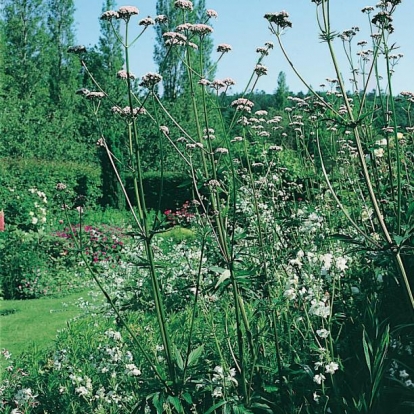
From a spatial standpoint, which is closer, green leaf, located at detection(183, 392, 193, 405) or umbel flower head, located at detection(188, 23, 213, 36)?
green leaf, located at detection(183, 392, 193, 405)

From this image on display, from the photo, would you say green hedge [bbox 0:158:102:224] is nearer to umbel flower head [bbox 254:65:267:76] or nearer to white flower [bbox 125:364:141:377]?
white flower [bbox 125:364:141:377]

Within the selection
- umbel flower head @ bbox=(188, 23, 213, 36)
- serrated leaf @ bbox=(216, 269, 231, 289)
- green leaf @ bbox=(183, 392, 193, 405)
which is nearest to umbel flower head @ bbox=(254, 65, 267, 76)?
umbel flower head @ bbox=(188, 23, 213, 36)

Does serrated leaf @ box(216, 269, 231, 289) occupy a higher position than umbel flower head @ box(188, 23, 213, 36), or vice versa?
umbel flower head @ box(188, 23, 213, 36)

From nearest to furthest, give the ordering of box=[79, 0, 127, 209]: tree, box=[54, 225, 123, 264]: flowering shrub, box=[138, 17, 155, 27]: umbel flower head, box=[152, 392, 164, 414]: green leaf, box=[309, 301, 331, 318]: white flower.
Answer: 1. box=[152, 392, 164, 414]: green leaf
2. box=[309, 301, 331, 318]: white flower
3. box=[138, 17, 155, 27]: umbel flower head
4. box=[54, 225, 123, 264]: flowering shrub
5. box=[79, 0, 127, 209]: tree

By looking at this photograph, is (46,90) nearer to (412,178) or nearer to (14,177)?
(14,177)

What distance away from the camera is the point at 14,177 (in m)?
12.4

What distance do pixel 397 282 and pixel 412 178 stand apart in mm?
1498

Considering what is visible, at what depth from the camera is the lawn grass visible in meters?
6.54

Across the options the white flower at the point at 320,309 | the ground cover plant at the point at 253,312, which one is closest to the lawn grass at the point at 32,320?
the ground cover plant at the point at 253,312

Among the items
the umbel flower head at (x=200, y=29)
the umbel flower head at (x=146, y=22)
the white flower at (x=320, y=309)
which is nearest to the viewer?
the white flower at (x=320, y=309)

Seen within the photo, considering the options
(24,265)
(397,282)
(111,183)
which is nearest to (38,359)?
(397,282)

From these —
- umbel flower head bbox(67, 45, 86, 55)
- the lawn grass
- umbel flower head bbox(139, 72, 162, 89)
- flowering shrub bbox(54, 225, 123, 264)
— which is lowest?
the lawn grass

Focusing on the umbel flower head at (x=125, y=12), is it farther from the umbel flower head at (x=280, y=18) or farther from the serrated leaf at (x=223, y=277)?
the serrated leaf at (x=223, y=277)

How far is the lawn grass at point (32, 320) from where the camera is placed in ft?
21.5
